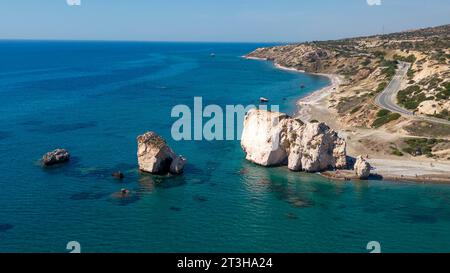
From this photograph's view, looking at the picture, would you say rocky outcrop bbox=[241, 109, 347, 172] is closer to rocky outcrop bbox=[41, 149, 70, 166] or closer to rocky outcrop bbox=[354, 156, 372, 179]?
rocky outcrop bbox=[354, 156, 372, 179]

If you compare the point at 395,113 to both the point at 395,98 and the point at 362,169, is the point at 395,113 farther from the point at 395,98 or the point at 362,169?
the point at 362,169

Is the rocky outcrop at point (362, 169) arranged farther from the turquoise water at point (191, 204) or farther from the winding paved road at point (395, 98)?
the winding paved road at point (395, 98)

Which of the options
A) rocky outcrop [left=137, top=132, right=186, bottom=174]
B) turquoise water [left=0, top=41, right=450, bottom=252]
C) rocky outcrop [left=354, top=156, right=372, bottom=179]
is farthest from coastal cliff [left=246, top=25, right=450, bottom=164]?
rocky outcrop [left=137, top=132, right=186, bottom=174]

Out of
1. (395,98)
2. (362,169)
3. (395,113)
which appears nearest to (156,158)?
(362,169)

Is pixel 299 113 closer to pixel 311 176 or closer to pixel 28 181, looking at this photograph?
pixel 311 176

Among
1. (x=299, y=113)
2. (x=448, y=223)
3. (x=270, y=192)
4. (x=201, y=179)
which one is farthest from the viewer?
(x=299, y=113)
